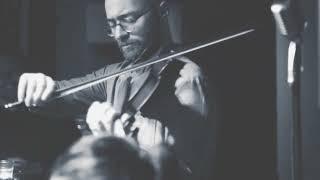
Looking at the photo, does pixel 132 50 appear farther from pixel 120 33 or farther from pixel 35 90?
pixel 35 90

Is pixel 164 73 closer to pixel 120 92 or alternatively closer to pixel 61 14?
pixel 120 92

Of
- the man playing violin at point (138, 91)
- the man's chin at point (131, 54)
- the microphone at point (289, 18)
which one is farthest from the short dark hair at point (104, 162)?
the man's chin at point (131, 54)

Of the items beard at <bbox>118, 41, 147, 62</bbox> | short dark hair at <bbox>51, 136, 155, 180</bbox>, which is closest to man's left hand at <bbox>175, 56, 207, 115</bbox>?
A: beard at <bbox>118, 41, 147, 62</bbox>

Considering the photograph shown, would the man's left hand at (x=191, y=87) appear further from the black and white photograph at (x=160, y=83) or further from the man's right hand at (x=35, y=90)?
the man's right hand at (x=35, y=90)

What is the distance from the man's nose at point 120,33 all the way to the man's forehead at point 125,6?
49 millimetres

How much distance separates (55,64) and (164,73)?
0.41 metres

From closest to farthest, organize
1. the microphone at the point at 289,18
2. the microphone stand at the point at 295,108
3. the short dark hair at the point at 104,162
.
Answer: the short dark hair at the point at 104,162
the microphone at the point at 289,18
the microphone stand at the point at 295,108

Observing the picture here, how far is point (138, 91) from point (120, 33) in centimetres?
23

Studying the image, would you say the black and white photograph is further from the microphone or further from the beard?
the microphone

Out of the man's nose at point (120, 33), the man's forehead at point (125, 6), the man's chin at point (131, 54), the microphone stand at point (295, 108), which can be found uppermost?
the man's forehead at point (125, 6)

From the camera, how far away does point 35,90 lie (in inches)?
71.4

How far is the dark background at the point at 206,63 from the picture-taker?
1914 millimetres

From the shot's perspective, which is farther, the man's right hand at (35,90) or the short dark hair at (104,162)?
the man's right hand at (35,90)

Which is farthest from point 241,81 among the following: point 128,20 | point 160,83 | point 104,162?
point 104,162
